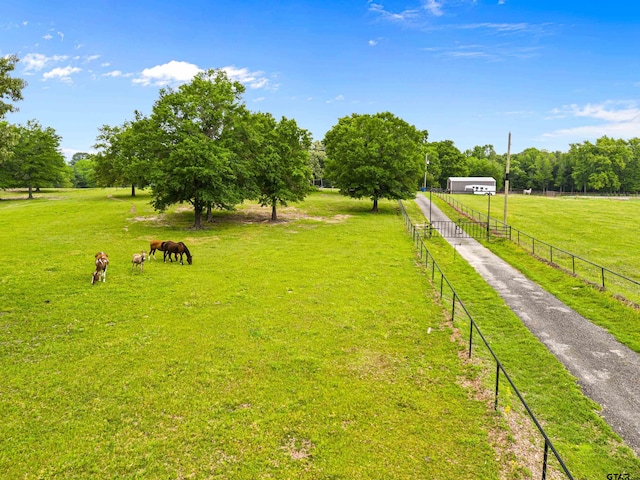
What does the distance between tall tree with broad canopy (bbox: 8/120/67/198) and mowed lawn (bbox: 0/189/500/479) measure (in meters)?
51.9

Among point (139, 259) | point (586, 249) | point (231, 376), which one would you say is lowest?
point (231, 376)

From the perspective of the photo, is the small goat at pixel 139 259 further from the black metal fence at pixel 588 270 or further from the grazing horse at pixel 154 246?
the black metal fence at pixel 588 270

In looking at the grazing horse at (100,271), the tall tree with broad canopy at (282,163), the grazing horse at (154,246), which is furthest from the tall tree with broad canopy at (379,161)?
the grazing horse at (100,271)

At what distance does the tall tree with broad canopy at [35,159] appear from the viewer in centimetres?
6372

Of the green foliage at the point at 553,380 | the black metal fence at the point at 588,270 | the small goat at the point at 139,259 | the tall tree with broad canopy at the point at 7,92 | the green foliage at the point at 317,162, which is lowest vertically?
the green foliage at the point at 553,380

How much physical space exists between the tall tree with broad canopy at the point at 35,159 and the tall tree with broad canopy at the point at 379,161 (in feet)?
165

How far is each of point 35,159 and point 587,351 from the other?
78.2 metres

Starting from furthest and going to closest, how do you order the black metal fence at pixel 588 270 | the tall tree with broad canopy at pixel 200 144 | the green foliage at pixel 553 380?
the tall tree with broad canopy at pixel 200 144
the black metal fence at pixel 588 270
the green foliage at pixel 553 380

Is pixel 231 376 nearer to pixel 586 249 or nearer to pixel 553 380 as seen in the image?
pixel 553 380

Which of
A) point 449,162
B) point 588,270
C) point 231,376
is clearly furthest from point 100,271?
point 449,162

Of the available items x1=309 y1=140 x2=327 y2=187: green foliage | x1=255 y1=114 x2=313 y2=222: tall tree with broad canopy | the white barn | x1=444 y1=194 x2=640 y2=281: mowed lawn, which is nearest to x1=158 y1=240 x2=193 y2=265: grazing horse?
x1=255 y1=114 x2=313 y2=222: tall tree with broad canopy

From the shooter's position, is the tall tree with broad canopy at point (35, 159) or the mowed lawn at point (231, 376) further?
the tall tree with broad canopy at point (35, 159)

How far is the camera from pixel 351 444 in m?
8.42

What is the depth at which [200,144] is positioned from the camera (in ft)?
117
